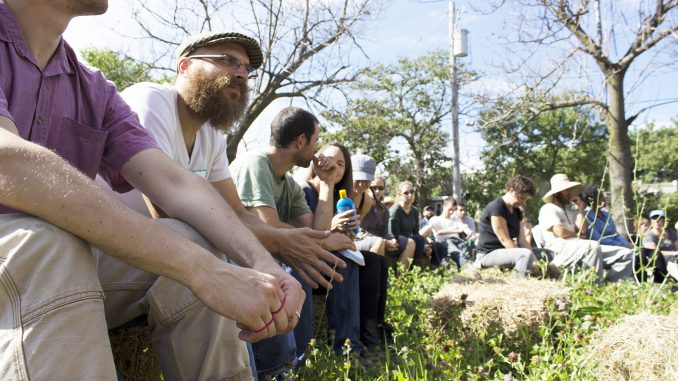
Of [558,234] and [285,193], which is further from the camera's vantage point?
[558,234]

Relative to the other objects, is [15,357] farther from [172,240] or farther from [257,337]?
[257,337]

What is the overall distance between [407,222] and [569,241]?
236cm

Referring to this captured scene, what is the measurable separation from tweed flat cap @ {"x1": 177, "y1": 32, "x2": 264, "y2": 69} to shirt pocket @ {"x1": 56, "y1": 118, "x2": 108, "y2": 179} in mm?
1278

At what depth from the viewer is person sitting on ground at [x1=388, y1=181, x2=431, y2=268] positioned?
7617 millimetres

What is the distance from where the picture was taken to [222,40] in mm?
2908

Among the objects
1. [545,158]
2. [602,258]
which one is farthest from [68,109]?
[545,158]

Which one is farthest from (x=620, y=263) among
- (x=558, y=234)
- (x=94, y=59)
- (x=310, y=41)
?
(x=94, y=59)

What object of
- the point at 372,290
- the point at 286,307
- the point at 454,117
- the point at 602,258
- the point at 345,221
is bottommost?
the point at 602,258

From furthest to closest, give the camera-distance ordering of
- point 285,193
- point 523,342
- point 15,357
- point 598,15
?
point 598,15
point 285,193
point 523,342
point 15,357

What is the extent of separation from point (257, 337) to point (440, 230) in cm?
981

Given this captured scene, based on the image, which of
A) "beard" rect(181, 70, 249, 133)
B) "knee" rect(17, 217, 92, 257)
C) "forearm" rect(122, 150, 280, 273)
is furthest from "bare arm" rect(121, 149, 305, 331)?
"beard" rect(181, 70, 249, 133)

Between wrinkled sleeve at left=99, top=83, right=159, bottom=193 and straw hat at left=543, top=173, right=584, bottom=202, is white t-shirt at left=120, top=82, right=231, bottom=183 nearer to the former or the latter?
wrinkled sleeve at left=99, top=83, right=159, bottom=193

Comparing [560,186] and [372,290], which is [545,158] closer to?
[560,186]

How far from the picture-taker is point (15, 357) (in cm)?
108
